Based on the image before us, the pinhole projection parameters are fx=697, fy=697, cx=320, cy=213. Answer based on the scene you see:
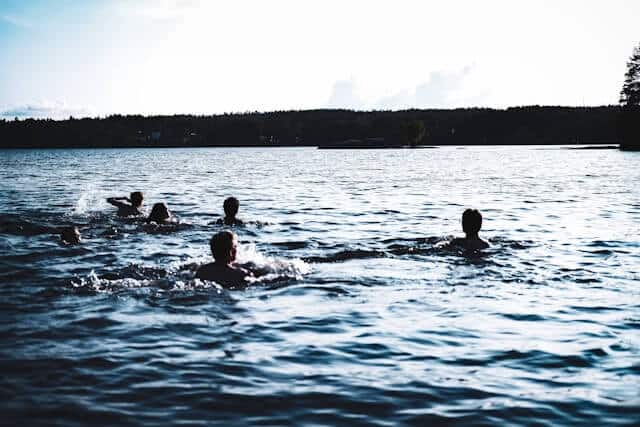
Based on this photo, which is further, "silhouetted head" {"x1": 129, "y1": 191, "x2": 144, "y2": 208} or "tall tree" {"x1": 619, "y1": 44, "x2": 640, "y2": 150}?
"tall tree" {"x1": 619, "y1": 44, "x2": 640, "y2": 150}

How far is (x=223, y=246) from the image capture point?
39.9 feet

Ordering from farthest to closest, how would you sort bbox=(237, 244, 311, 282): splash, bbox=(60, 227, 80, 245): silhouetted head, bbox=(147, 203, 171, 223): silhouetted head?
bbox=(147, 203, 171, 223): silhouetted head, bbox=(60, 227, 80, 245): silhouetted head, bbox=(237, 244, 311, 282): splash

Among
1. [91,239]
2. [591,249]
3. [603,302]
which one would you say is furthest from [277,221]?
[603,302]

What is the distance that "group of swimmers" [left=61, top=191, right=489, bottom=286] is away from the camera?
1227 cm

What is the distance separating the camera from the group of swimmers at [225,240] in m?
12.3

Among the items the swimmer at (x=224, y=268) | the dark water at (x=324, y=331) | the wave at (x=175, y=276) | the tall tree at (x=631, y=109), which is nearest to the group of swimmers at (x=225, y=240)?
the swimmer at (x=224, y=268)

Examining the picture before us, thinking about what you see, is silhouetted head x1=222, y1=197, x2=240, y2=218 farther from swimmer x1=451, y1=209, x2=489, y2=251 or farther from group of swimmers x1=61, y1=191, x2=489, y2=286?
swimmer x1=451, y1=209, x2=489, y2=251

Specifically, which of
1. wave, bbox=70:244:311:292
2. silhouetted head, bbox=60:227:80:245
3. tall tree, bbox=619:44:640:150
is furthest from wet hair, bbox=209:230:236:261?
tall tree, bbox=619:44:640:150

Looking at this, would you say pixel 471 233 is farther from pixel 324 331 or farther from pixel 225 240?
pixel 324 331

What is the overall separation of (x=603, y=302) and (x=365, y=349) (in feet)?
15.9

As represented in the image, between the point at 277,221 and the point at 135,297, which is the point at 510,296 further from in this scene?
the point at 277,221

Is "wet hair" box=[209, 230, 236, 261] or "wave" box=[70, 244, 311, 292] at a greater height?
"wet hair" box=[209, 230, 236, 261]

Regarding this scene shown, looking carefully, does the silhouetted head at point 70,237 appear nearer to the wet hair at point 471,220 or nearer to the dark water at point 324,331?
the dark water at point 324,331

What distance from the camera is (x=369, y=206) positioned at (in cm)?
2966
